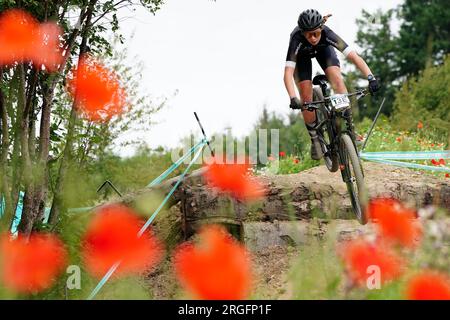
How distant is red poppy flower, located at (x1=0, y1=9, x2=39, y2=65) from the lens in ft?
21.7

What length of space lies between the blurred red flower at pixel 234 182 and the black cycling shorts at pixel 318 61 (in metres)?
1.25

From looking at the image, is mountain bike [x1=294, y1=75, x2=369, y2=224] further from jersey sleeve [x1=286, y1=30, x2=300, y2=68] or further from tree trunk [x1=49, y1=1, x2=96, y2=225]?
tree trunk [x1=49, y1=1, x2=96, y2=225]

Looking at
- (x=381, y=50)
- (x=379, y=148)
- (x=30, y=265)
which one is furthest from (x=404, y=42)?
(x=30, y=265)

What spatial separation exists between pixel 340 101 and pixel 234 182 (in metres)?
1.47

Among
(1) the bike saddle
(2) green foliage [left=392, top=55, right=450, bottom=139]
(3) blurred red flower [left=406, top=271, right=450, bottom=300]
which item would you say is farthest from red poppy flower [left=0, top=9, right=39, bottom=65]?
(2) green foliage [left=392, top=55, right=450, bottom=139]

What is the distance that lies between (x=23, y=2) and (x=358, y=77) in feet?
107

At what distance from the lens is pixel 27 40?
687 centimetres

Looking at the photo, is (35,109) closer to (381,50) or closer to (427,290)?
(427,290)

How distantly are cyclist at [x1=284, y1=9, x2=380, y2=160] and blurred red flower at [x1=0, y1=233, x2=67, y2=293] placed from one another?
2.79 metres

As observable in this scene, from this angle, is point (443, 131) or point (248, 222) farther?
point (443, 131)
